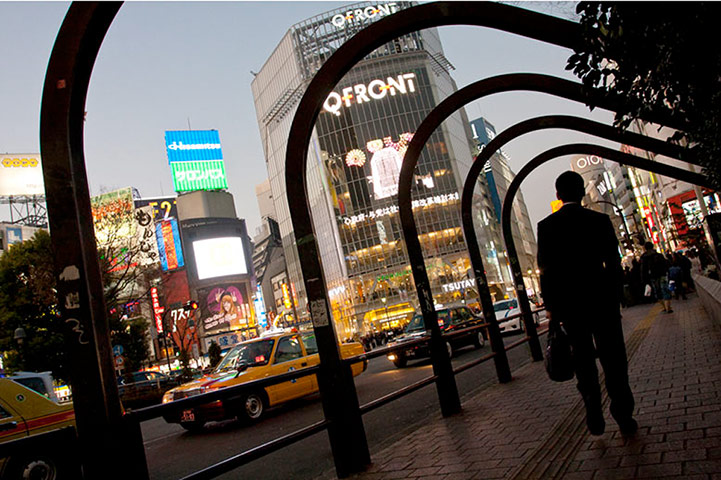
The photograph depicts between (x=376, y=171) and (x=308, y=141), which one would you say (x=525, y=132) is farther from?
(x=376, y=171)

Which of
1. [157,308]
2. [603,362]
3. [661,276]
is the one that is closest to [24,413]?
[603,362]

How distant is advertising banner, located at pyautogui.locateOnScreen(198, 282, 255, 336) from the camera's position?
7131 cm

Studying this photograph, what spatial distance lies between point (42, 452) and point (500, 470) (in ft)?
9.64

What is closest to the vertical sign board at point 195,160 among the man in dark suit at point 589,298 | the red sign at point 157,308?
the red sign at point 157,308

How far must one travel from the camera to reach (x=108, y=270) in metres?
28.5

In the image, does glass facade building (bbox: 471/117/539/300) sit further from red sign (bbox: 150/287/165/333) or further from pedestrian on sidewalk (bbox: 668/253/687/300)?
pedestrian on sidewalk (bbox: 668/253/687/300)

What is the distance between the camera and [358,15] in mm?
77125

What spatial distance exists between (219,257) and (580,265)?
235 ft

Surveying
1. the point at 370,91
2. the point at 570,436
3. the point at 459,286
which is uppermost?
the point at 370,91

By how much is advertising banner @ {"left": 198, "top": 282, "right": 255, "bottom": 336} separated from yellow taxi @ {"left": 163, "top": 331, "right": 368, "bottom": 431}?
61098 millimetres

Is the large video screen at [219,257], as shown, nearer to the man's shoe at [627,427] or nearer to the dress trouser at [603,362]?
the dress trouser at [603,362]

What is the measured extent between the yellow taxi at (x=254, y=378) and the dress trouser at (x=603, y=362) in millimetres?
6436

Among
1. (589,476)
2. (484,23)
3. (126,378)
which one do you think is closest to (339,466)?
(589,476)

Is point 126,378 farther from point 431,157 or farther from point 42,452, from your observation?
point 431,157
